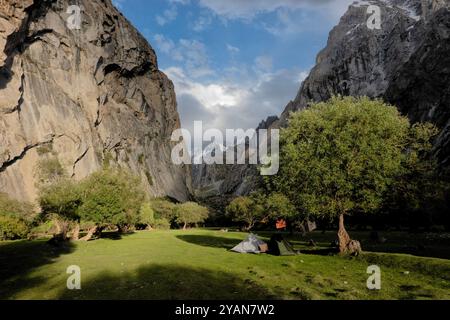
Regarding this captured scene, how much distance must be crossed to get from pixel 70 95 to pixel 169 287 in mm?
134398

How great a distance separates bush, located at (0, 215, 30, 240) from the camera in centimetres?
6091

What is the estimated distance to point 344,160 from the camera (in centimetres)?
3416

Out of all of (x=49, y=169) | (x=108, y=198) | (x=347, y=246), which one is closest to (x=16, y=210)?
(x=108, y=198)

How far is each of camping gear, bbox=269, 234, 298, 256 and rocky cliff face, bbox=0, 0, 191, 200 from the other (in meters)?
64.3

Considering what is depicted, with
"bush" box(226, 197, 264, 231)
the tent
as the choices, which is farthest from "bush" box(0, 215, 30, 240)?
"bush" box(226, 197, 264, 231)

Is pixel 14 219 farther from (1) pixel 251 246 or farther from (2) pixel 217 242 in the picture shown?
(1) pixel 251 246

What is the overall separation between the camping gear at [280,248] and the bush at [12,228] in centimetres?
4667

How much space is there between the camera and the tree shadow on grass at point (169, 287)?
18.8 m

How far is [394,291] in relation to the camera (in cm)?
1933

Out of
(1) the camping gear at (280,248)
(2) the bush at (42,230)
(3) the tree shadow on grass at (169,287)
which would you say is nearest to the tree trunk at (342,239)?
(1) the camping gear at (280,248)
